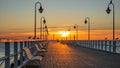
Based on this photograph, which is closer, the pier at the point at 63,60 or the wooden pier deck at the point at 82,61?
the pier at the point at 63,60

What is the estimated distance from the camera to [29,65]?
15812 millimetres

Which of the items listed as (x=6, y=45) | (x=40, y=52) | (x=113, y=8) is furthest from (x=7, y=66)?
(x=113, y=8)

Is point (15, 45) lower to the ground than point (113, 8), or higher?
lower

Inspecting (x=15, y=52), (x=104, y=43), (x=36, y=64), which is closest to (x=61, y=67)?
(x=36, y=64)

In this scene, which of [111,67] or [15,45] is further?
[111,67]

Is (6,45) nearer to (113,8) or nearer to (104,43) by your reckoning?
(104,43)

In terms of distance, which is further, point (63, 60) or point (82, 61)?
point (63, 60)

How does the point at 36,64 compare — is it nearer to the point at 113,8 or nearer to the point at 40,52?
the point at 40,52

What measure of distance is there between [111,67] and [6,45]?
815 centimetres

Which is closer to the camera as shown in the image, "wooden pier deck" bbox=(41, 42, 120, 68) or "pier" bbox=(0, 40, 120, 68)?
"pier" bbox=(0, 40, 120, 68)

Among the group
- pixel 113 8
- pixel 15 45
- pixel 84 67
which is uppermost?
pixel 113 8

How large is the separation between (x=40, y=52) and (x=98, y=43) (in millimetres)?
12256

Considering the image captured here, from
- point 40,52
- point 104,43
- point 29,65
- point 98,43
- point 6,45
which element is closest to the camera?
point 6,45

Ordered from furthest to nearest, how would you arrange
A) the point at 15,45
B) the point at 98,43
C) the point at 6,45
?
1. the point at 98,43
2. the point at 15,45
3. the point at 6,45
